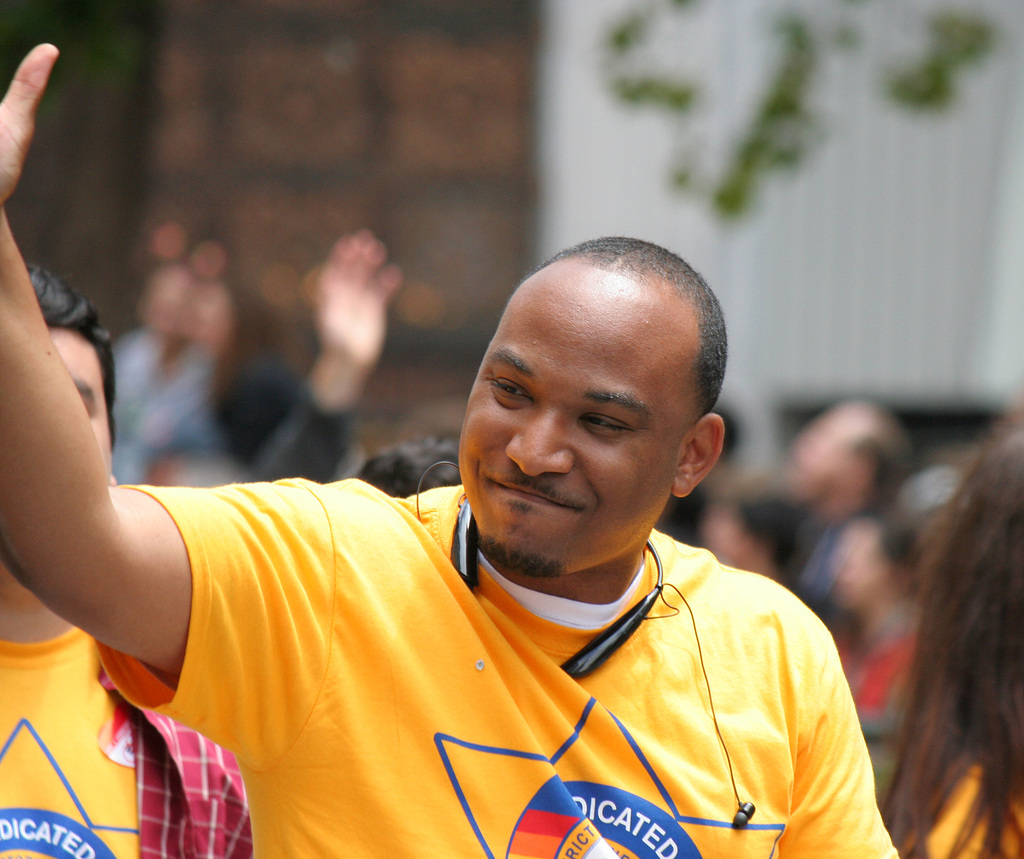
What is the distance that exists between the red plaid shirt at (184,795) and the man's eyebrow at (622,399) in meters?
0.83

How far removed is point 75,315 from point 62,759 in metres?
0.72

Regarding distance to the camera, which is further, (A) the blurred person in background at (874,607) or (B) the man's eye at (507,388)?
(A) the blurred person in background at (874,607)

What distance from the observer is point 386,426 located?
938 cm

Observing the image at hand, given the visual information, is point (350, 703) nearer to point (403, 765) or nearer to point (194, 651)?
point (403, 765)

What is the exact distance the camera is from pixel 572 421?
1.67 meters

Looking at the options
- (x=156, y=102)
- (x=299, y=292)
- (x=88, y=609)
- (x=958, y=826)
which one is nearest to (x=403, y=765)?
(x=88, y=609)

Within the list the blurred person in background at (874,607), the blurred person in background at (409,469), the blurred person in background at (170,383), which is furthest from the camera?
the blurred person in background at (170,383)

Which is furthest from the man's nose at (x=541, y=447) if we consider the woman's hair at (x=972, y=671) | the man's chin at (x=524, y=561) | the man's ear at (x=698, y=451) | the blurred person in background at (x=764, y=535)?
the blurred person in background at (x=764, y=535)

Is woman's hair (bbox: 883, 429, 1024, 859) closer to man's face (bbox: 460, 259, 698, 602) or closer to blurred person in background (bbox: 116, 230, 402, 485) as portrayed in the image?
man's face (bbox: 460, 259, 698, 602)

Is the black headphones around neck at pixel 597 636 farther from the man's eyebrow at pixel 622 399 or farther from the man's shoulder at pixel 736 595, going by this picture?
the man's eyebrow at pixel 622 399

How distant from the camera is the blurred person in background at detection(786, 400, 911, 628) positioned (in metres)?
5.92

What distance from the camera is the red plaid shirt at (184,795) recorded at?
1868mm

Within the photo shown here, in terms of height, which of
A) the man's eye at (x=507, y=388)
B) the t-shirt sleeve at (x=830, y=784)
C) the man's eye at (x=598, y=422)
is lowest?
the t-shirt sleeve at (x=830, y=784)

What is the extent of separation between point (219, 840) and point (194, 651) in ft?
2.00
